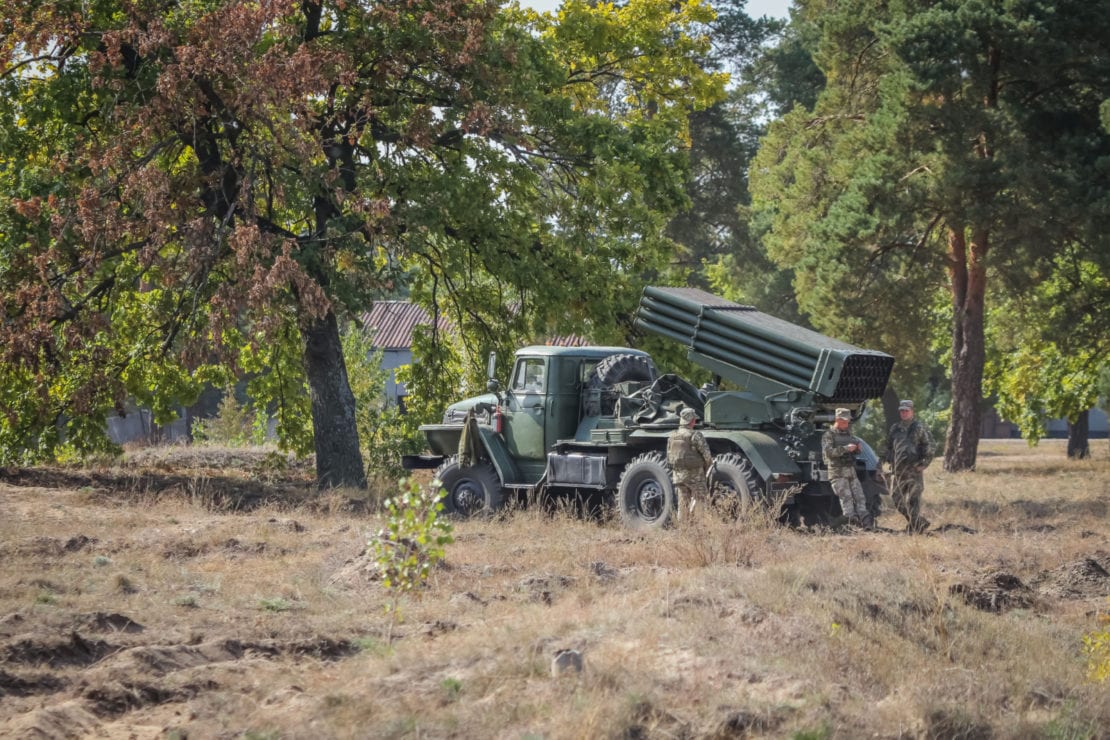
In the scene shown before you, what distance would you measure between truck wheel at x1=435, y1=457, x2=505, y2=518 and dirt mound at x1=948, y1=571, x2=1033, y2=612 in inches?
273

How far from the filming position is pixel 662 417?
16.0 m

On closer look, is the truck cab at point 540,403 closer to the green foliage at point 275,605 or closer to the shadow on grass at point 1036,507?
the shadow on grass at point 1036,507

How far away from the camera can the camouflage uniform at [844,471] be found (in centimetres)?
1466

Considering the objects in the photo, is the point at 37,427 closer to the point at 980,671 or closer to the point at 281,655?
the point at 281,655

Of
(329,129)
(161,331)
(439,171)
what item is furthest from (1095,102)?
(161,331)

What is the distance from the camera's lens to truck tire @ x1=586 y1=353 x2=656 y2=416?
16.9 metres

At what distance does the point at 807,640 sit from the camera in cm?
905

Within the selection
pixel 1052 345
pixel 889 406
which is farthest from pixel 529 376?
pixel 889 406

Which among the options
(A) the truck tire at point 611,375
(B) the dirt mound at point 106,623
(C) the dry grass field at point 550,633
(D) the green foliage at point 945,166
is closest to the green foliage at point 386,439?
(A) the truck tire at point 611,375

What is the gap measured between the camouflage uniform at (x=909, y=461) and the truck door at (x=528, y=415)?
4.22 m

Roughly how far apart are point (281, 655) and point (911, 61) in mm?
19994

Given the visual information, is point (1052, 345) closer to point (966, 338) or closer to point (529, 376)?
point (966, 338)

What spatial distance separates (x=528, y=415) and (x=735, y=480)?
3.41 m

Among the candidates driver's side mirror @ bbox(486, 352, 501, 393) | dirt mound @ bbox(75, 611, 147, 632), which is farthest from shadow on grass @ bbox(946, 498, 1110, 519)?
dirt mound @ bbox(75, 611, 147, 632)
